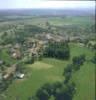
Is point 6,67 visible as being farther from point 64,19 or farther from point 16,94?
point 64,19

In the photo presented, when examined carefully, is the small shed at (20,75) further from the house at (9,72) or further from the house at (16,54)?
the house at (16,54)

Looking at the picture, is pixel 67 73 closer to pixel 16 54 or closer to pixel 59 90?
pixel 59 90

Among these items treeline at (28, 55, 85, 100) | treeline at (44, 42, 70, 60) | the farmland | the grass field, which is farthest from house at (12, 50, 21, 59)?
treeline at (28, 55, 85, 100)

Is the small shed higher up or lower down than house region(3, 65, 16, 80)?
lower down

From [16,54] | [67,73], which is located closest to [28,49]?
[16,54]

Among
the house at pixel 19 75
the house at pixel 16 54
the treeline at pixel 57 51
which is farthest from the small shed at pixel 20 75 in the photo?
the treeline at pixel 57 51

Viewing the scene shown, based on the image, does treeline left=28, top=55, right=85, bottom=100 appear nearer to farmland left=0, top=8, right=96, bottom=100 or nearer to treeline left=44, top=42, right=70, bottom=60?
farmland left=0, top=8, right=96, bottom=100
